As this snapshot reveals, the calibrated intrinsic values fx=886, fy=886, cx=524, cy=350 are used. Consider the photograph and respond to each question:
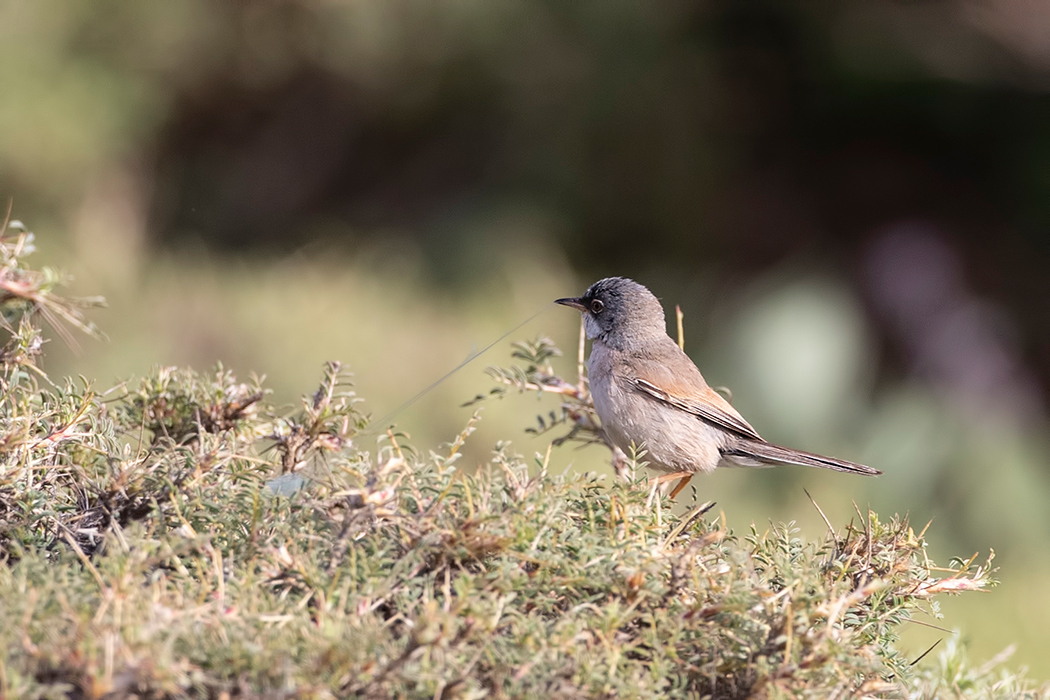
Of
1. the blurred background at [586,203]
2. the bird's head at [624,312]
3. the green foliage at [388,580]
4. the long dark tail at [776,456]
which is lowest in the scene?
the green foliage at [388,580]

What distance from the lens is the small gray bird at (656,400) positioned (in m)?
2.74

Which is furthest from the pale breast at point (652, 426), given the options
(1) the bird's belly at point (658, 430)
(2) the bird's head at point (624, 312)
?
(2) the bird's head at point (624, 312)

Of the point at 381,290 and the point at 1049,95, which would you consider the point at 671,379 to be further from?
the point at 1049,95

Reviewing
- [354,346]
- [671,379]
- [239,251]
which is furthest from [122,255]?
[671,379]

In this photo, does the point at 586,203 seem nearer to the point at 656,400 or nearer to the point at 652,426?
the point at 656,400

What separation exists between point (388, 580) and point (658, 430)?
183cm

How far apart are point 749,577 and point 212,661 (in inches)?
26.8

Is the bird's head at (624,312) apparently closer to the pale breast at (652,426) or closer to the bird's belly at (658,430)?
the pale breast at (652,426)

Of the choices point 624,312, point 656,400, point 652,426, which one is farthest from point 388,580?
point 624,312

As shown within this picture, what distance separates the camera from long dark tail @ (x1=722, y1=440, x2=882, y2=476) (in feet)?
9.03

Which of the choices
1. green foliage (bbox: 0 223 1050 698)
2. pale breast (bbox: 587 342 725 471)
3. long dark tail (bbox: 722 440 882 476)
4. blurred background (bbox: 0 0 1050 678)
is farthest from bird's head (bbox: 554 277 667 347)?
blurred background (bbox: 0 0 1050 678)

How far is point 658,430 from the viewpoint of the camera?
2787mm

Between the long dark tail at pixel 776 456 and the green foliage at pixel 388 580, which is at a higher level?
the long dark tail at pixel 776 456

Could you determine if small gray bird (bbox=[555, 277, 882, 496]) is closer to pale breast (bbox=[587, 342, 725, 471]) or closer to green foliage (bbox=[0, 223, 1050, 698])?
pale breast (bbox=[587, 342, 725, 471])
